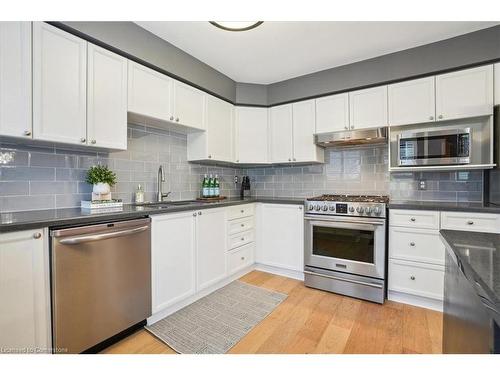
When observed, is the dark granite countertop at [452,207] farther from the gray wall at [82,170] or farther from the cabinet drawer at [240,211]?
the gray wall at [82,170]

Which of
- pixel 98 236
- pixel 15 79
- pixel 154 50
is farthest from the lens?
pixel 154 50

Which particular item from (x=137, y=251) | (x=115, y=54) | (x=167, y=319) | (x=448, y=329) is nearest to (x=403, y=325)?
(x=448, y=329)

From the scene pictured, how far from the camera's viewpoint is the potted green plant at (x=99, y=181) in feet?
6.23

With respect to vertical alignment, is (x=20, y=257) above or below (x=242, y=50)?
below

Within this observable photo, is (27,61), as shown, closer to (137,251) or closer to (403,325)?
(137,251)

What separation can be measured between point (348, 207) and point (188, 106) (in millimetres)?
1973

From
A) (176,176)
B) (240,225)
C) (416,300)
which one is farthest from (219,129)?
(416,300)

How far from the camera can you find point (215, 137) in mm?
2930

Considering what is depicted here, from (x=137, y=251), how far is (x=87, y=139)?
90 cm

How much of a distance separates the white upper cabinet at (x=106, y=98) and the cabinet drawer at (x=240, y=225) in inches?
53.6

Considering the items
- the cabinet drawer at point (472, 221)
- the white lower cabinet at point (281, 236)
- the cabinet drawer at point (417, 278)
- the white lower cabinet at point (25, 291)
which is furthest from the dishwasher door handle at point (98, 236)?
the cabinet drawer at point (472, 221)

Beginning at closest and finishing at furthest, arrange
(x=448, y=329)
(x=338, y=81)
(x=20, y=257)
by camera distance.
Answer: (x=448, y=329), (x=20, y=257), (x=338, y=81)

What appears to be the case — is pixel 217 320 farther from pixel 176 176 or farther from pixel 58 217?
pixel 176 176

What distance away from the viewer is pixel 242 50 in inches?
96.3
